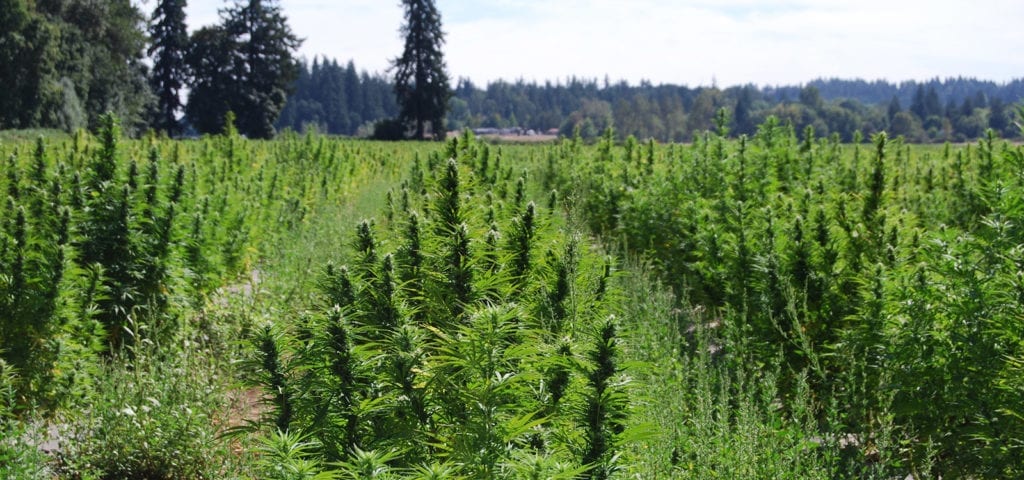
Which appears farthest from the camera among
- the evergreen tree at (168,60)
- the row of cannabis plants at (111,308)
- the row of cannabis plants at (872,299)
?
the evergreen tree at (168,60)

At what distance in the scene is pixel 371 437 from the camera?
311 cm

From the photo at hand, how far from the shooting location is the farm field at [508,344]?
286cm

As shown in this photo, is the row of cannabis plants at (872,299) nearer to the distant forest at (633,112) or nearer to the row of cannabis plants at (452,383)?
the row of cannabis plants at (452,383)

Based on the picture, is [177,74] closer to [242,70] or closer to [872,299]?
[242,70]

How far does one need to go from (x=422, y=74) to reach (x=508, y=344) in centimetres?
6078

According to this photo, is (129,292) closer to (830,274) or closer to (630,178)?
(830,274)

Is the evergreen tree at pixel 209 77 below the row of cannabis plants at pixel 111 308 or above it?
above

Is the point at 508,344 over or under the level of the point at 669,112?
under

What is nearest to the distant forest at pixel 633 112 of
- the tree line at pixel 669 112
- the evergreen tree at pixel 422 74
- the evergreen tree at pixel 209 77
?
the tree line at pixel 669 112

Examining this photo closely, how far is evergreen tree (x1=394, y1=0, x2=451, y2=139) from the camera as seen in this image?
6134 cm

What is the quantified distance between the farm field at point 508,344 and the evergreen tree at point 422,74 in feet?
174

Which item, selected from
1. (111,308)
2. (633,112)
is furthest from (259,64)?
(633,112)

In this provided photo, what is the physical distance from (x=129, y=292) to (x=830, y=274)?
585 cm

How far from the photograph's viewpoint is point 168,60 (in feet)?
188
